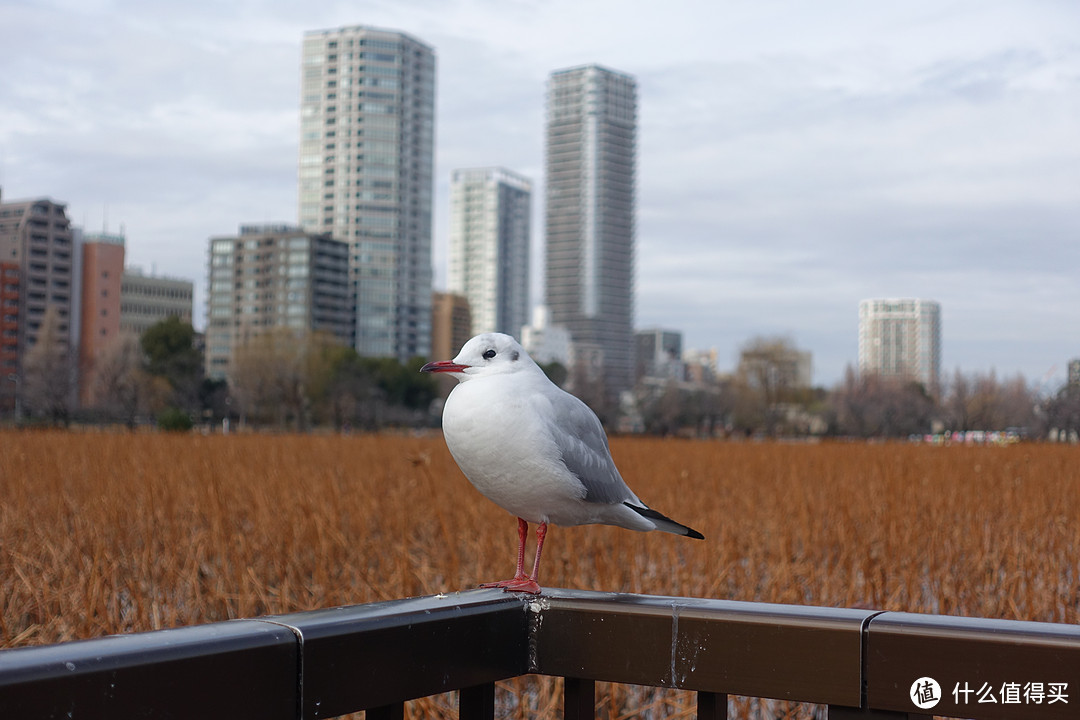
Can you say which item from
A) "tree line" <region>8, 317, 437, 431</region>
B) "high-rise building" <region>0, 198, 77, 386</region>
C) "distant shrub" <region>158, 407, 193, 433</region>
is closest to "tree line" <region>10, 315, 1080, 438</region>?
"tree line" <region>8, 317, 437, 431</region>

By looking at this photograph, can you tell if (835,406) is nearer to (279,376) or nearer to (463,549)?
(279,376)

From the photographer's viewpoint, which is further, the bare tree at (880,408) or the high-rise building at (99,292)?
the high-rise building at (99,292)

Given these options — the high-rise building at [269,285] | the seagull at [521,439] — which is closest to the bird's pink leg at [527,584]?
the seagull at [521,439]

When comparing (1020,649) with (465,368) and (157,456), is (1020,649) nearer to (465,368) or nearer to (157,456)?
(465,368)

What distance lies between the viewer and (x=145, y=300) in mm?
80250

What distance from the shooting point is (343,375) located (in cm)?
4831

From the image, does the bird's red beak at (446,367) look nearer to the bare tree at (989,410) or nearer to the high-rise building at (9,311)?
the bare tree at (989,410)

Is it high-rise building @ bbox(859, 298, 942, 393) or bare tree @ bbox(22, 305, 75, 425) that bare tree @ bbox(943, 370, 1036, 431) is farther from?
high-rise building @ bbox(859, 298, 942, 393)

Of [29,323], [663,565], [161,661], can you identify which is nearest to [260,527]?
[663,565]

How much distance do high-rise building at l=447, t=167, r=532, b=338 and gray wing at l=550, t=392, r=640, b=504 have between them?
12477cm

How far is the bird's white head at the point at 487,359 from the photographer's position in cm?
135

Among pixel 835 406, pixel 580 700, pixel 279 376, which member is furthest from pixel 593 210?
pixel 580 700

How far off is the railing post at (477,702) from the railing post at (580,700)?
3.9 inches

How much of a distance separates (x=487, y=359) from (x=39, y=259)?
81.8m
